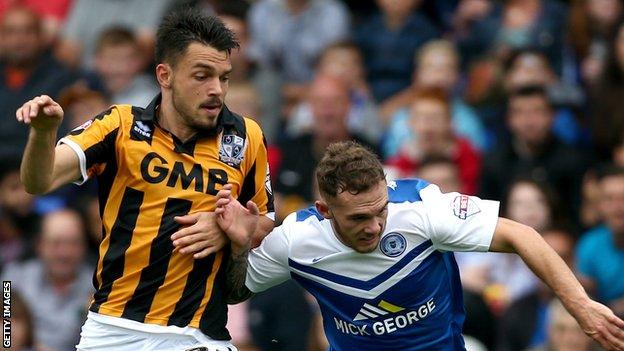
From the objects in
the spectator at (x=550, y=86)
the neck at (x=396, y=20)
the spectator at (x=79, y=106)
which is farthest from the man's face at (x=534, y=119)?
the spectator at (x=79, y=106)

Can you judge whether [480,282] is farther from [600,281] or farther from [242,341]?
[242,341]

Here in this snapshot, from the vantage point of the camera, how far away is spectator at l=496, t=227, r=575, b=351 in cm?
1144

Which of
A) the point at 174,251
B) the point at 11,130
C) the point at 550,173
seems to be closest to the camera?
the point at 174,251

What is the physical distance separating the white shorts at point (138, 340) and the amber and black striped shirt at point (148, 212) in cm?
6

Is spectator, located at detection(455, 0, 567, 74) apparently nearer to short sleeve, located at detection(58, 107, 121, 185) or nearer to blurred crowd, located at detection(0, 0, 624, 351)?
Result: blurred crowd, located at detection(0, 0, 624, 351)

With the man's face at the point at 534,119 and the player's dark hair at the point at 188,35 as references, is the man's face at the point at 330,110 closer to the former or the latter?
the man's face at the point at 534,119

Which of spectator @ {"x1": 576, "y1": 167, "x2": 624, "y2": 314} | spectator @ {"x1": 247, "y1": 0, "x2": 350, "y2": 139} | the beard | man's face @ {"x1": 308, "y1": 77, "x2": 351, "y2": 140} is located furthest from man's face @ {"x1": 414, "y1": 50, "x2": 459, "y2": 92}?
the beard

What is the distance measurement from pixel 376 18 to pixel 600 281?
4.00 m

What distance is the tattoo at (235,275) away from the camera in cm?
786

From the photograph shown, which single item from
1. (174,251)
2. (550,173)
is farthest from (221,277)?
(550,173)

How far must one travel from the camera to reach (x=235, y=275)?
7875 mm

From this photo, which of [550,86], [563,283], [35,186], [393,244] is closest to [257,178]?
[393,244]

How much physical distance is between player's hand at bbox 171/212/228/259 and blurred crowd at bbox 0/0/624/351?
3.56m

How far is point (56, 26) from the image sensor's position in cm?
A: 1509
